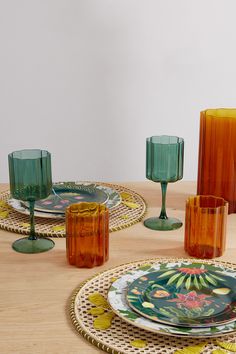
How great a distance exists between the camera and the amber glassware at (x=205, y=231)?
1423 millimetres

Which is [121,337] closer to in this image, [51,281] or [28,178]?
[51,281]

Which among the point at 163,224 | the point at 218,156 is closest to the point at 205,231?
the point at 163,224

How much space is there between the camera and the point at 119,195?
177 centimetres

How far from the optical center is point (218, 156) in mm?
1734

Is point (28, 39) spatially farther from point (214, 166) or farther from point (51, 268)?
point (51, 268)

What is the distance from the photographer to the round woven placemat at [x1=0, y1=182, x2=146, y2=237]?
5.06ft

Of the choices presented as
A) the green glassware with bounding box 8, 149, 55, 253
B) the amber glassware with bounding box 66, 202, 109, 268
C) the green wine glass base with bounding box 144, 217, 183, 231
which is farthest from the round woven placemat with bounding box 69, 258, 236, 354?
the green wine glass base with bounding box 144, 217, 183, 231

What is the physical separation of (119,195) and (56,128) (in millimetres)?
1385

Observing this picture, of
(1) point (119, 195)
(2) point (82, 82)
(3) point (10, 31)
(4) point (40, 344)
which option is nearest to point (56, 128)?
(2) point (82, 82)

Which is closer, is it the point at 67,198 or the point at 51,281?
the point at 51,281

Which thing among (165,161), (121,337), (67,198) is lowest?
(121,337)

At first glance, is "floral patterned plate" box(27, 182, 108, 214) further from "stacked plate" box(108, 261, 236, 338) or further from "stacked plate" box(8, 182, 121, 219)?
"stacked plate" box(108, 261, 236, 338)

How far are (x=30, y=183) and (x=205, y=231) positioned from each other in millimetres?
400

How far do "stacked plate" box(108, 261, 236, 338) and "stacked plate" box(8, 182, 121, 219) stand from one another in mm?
385
